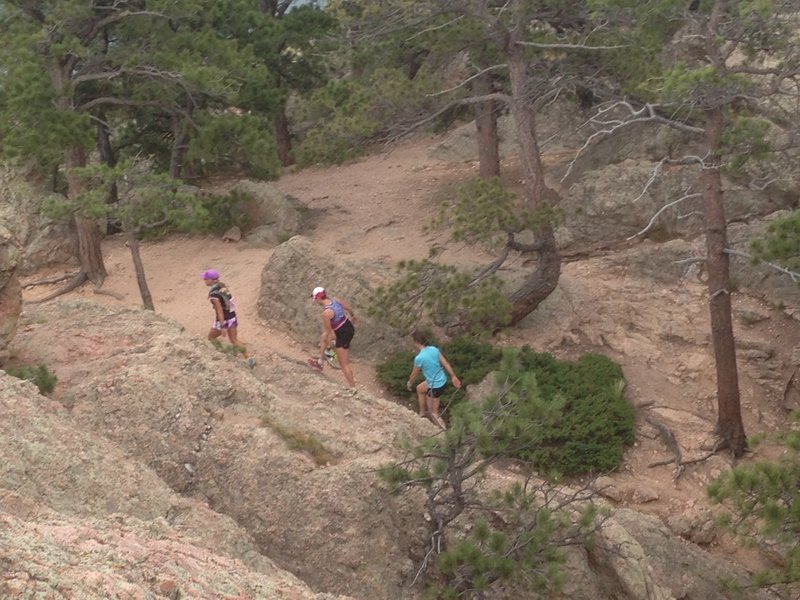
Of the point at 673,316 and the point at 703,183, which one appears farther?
the point at 673,316

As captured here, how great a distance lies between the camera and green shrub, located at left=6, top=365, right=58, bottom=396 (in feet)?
22.1

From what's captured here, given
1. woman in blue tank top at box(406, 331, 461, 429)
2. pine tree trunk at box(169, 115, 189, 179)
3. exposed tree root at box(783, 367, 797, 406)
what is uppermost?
pine tree trunk at box(169, 115, 189, 179)

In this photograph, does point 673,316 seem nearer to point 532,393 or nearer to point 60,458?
point 532,393

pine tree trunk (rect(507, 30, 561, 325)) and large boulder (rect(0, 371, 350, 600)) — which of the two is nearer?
large boulder (rect(0, 371, 350, 600))

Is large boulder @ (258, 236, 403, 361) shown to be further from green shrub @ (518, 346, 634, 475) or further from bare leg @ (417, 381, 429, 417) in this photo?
bare leg @ (417, 381, 429, 417)

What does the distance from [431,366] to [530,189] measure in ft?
16.4

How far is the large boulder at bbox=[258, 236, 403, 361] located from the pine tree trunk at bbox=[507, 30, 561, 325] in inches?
91.6

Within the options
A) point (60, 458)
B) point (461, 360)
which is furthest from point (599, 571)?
point (461, 360)

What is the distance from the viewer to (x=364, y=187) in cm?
2241

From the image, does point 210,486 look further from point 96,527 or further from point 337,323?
point 337,323

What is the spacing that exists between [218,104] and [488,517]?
13.1m

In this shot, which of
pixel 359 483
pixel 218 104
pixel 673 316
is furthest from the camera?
pixel 218 104

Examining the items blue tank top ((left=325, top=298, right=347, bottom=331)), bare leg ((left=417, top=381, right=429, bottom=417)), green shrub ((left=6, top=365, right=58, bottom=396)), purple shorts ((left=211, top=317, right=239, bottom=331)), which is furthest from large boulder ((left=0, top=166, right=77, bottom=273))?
green shrub ((left=6, top=365, right=58, bottom=396))

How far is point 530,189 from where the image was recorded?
14.0m
